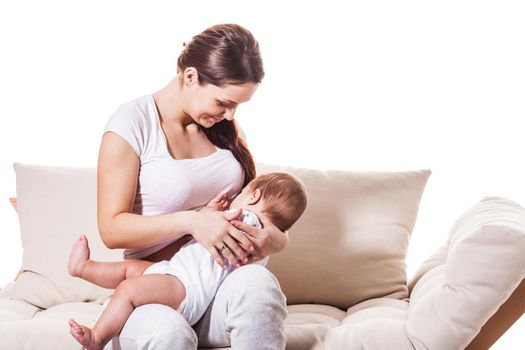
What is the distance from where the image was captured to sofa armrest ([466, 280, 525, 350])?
2033 millimetres

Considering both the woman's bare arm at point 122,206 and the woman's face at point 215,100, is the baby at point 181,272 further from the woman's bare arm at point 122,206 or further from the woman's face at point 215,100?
the woman's face at point 215,100

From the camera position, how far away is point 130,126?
2.16 m

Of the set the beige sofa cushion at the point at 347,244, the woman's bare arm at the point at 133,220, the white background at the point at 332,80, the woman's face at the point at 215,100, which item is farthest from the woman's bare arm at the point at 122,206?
the white background at the point at 332,80

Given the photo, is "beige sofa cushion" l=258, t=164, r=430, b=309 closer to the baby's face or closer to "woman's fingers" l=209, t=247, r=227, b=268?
the baby's face

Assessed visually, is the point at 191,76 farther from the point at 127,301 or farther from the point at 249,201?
the point at 127,301

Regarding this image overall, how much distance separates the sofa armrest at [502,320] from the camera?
Answer: 203cm

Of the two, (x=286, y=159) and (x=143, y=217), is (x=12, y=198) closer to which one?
(x=286, y=159)

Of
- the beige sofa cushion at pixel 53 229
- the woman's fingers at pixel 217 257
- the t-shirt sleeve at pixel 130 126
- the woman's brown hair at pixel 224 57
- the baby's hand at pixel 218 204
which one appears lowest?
the beige sofa cushion at pixel 53 229

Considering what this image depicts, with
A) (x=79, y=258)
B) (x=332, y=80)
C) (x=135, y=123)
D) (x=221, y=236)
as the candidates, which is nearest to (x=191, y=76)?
(x=135, y=123)

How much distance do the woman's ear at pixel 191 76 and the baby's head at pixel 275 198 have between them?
12.5 inches

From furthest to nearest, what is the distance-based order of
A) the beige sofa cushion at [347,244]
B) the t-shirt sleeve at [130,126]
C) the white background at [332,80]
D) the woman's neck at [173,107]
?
1. the white background at [332,80]
2. the beige sofa cushion at [347,244]
3. the woman's neck at [173,107]
4. the t-shirt sleeve at [130,126]

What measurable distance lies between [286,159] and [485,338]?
4.88 ft

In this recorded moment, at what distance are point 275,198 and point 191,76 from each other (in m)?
0.40

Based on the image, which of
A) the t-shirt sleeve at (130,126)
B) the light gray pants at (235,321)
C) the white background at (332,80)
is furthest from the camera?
the white background at (332,80)
